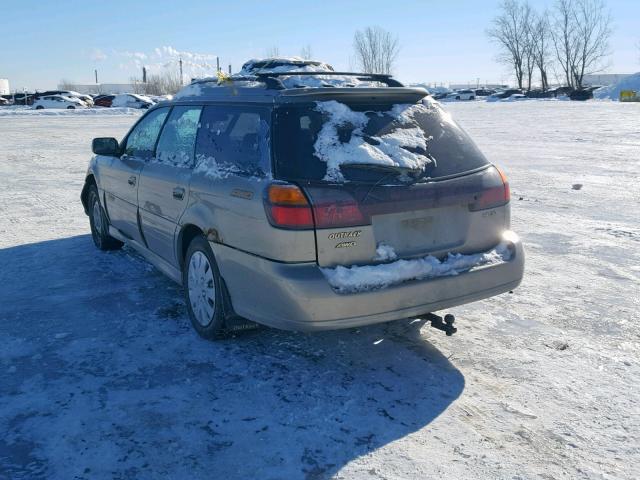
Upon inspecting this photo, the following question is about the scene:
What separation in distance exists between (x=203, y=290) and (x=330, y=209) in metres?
1.29

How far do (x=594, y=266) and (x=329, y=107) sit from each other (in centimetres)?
339

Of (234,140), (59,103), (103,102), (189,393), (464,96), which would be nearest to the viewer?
(189,393)

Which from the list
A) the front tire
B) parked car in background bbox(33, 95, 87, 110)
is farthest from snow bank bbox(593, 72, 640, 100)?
the front tire

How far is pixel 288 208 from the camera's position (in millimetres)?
3393

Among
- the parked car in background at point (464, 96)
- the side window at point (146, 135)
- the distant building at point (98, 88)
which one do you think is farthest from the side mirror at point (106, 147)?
the distant building at point (98, 88)

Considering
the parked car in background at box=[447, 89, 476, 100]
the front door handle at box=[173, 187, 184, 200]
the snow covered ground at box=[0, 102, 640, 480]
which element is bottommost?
the snow covered ground at box=[0, 102, 640, 480]

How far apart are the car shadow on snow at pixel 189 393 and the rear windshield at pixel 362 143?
1192 mm

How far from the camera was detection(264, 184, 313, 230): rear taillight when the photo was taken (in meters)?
3.37

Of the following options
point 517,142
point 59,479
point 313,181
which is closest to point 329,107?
point 313,181

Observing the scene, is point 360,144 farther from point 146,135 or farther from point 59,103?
point 59,103

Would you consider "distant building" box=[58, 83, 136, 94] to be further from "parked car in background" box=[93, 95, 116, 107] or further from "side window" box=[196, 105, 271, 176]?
"side window" box=[196, 105, 271, 176]

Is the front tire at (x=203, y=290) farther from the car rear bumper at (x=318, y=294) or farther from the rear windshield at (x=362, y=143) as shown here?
the rear windshield at (x=362, y=143)

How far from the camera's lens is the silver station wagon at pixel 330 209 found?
341 centimetres

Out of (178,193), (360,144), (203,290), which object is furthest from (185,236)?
(360,144)
